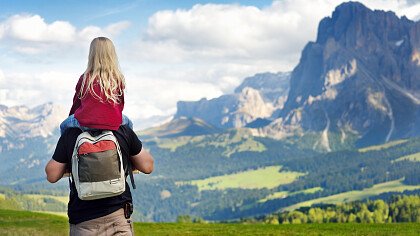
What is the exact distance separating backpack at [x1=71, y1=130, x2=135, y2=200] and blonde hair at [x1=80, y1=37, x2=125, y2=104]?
709mm

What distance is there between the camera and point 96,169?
909cm

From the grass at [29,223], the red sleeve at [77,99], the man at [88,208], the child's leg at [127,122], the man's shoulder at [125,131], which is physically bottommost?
the grass at [29,223]

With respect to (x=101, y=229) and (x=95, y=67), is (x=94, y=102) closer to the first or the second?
(x=95, y=67)

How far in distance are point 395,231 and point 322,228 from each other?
6.81 meters

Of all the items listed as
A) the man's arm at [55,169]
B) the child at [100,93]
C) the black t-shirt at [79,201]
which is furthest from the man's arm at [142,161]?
the man's arm at [55,169]

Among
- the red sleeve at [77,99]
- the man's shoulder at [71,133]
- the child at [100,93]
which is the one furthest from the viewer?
the red sleeve at [77,99]

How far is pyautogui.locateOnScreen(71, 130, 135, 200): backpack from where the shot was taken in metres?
9.04

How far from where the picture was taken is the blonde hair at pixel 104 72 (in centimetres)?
941

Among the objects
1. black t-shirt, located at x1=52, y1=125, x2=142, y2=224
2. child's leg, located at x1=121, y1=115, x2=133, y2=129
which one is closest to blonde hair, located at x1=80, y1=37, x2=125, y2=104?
child's leg, located at x1=121, y1=115, x2=133, y2=129

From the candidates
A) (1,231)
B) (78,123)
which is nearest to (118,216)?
(78,123)

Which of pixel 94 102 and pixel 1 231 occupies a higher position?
pixel 94 102

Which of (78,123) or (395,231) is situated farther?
(395,231)

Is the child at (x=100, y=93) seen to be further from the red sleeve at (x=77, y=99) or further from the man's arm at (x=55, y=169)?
the man's arm at (x=55, y=169)

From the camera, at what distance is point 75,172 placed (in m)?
9.16
